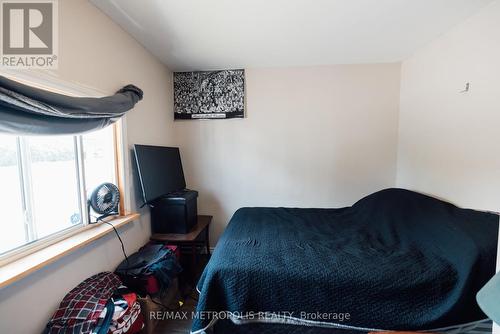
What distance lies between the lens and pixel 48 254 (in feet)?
3.71

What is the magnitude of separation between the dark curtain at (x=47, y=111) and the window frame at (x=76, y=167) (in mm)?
166

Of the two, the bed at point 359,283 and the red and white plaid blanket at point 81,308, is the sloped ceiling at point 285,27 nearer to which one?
the bed at point 359,283

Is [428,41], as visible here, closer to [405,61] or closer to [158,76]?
[405,61]

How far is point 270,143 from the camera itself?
8.69 ft

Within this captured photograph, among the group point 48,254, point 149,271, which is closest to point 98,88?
point 48,254

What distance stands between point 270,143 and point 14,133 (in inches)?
87.1

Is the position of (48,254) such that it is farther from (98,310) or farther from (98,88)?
(98,88)

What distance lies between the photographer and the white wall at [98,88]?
105cm

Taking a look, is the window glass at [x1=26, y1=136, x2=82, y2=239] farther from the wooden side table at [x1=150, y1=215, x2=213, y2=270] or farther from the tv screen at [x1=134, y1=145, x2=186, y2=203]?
the wooden side table at [x1=150, y1=215, x2=213, y2=270]

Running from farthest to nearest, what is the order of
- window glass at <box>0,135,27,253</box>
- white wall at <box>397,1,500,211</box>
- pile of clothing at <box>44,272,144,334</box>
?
1. white wall at <box>397,1,500,211</box>
2. pile of clothing at <box>44,272,144,334</box>
3. window glass at <box>0,135,27,253</box>

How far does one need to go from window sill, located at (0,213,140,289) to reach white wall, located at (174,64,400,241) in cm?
136

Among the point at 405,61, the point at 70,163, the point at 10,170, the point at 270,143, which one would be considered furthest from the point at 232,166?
the point at 405,61

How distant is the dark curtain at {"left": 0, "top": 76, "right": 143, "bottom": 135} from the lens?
2.87 ft

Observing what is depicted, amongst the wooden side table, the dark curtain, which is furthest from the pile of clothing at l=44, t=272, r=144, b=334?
the dark curtain
